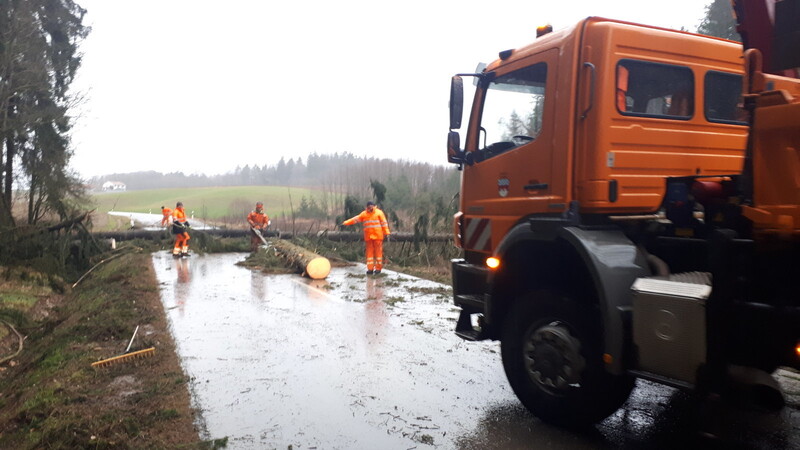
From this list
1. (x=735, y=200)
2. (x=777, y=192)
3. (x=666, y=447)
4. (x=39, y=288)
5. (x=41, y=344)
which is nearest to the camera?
(x=777, y=192)

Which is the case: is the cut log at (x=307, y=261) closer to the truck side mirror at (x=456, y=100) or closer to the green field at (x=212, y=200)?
the truck side mirror at (x=456, y=100)

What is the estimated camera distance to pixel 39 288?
42.1ft

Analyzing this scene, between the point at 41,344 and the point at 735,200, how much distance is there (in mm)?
8775

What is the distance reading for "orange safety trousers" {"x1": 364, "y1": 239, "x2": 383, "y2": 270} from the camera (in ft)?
45.1

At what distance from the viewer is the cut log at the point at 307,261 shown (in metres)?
13.3

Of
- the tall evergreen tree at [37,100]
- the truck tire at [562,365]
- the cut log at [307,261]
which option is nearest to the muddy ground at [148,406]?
the truck tire at [562,365]

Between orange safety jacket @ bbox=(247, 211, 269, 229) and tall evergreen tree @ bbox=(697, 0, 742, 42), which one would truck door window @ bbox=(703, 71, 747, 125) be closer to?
tall evergreen tree @ bbox=(697, 0, 742, 42)

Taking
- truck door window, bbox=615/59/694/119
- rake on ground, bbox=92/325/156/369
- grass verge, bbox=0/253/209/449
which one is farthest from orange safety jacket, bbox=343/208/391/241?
truck door window, bbox=615/59/694/119

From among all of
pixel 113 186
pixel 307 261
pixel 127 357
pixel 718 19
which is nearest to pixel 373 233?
pixel 307 261

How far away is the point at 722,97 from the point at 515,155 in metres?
1.73

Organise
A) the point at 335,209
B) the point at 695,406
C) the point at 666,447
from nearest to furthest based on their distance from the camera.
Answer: the point at 666,447 < the point at 695,406 < the point at 335,209

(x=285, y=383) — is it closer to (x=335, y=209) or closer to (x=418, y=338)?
(x=418, y=338)

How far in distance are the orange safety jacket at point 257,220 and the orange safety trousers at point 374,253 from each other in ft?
23.7

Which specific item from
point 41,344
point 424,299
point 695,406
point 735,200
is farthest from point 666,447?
point 41,344
